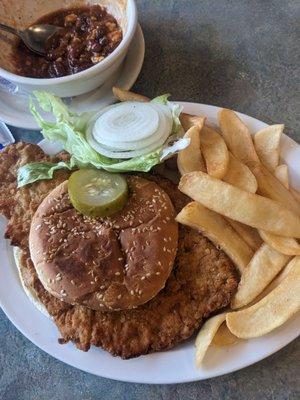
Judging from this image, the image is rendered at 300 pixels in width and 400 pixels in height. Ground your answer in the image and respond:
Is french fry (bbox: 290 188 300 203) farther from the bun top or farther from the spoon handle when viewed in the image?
the spoon handle

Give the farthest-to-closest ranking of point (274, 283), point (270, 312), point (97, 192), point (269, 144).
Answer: point (269, 144) → point (97, 192) → point (274, 283) → point (270, 312)

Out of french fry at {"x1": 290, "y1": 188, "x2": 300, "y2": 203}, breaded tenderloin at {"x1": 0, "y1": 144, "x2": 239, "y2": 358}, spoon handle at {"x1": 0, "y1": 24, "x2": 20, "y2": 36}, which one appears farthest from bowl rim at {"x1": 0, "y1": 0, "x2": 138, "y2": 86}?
french fry at {"x1": 290, "y1": 188, "x2": 300, "y2": 203}

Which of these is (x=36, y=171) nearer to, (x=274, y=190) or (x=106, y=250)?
(x=106, y=250)

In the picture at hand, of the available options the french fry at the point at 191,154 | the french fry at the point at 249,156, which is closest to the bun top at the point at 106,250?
the french fry at the point at 191,154

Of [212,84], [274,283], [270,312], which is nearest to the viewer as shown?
[270,312]

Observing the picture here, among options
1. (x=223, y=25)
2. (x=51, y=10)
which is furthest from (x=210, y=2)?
(x=51, y=10)

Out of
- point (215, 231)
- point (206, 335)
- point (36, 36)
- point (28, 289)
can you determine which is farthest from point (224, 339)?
point (36, 36)
